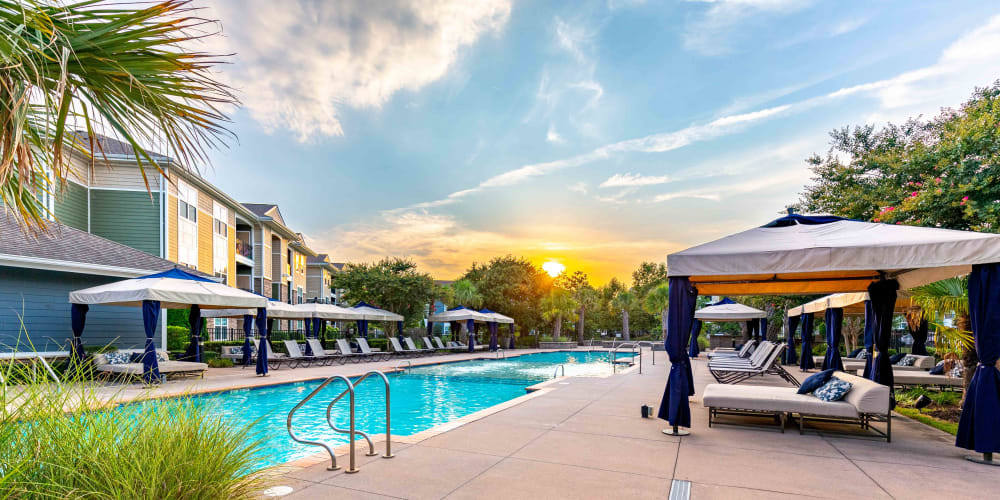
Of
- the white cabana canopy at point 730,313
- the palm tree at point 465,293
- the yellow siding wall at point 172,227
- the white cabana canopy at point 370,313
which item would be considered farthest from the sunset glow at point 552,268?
the yellow siding wall at point 172,227

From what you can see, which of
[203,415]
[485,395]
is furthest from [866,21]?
[203,415]

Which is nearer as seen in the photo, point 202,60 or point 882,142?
point 202,60

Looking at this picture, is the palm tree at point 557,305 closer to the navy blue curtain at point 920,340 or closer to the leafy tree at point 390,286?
the leafy tree at point 390,286

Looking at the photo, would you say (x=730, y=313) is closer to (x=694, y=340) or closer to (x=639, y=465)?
(x=694, y=340)

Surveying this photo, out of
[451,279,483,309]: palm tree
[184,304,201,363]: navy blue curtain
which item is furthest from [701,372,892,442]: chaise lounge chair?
[451,279,483,309]: palm tree

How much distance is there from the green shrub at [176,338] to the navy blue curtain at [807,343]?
19.1 m

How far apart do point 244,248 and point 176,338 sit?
11.2 meters

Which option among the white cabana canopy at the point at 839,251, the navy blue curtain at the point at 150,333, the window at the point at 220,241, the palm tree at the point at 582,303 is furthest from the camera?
the palm tree at the point at 582,303

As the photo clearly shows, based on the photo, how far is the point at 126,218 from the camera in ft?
59.1

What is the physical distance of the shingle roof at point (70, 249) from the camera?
11234 millimetres

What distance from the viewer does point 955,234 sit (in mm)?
5395

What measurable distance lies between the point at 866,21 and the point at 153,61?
45.2 feet

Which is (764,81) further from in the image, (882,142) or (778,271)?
(778,271)

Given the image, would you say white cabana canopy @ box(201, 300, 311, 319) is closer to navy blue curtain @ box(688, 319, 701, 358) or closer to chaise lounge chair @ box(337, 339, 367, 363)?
chaise lounge chair @ box(337, 339, 367, 363)
